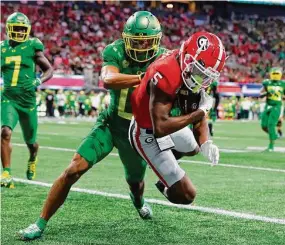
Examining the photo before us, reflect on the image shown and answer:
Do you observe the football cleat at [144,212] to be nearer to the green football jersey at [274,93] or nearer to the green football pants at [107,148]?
the green football pants at [107,148]

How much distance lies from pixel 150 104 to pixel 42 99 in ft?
89.1

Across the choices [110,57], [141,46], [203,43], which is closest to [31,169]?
[110,57]

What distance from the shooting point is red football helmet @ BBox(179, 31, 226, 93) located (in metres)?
4.34

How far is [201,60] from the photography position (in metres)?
4.35

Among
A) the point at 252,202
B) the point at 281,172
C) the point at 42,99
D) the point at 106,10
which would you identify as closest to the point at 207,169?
the point at 281,172

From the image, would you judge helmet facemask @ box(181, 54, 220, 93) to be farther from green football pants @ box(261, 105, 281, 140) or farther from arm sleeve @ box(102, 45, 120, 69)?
green football pants @ box(261, 105, 281, 140)

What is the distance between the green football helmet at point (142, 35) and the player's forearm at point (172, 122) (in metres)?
0.82

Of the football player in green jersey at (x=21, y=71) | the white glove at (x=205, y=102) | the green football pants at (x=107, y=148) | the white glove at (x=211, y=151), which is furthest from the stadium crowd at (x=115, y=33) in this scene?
the white glove at (x=205, y=102)

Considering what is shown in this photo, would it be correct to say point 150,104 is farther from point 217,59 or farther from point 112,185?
point 112,185

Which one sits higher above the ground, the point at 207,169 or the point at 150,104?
the point at 150,104

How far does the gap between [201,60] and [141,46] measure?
2.79ft

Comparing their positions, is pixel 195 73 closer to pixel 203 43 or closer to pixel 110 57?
pixel 203 43

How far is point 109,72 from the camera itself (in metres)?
5.14

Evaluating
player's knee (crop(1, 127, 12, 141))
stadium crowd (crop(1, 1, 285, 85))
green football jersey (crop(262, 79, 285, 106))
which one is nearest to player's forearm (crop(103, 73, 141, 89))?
player's knee (crop(1, 127, 12, 141))
